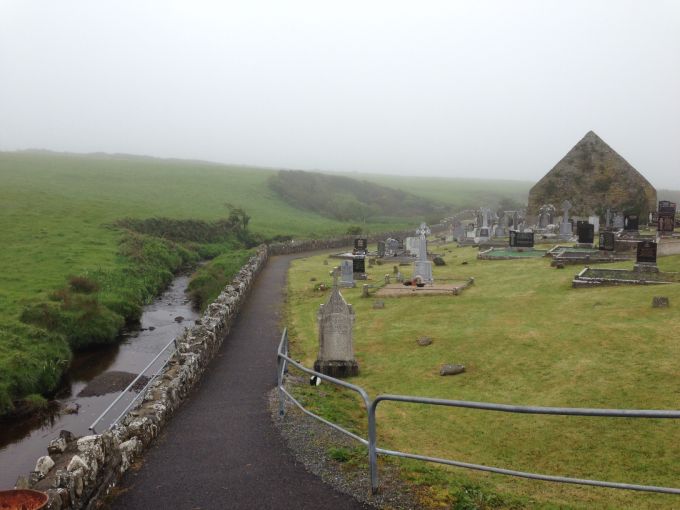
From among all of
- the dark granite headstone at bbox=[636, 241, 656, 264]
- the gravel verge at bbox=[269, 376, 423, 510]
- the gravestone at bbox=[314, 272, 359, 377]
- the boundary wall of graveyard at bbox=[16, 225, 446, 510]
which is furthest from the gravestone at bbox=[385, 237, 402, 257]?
the gravel verge at bbox=[269, 376, 423, 510]

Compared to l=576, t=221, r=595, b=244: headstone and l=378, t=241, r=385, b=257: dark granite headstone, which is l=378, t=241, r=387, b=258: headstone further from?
l=576, t=221, r=595, b=244: headstone

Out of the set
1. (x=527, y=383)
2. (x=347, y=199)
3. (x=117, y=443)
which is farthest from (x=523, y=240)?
(x=347, y=199)

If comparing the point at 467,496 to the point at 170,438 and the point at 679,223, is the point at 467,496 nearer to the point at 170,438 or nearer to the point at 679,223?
the point at 170,438

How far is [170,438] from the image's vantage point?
384 inches

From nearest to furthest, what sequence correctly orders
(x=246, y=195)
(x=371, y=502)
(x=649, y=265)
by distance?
(x=371, y=502) < (x=649, y=265) < (x=246, y=195)

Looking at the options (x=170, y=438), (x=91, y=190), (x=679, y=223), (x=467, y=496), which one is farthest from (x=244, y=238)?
(x=467, y=496)

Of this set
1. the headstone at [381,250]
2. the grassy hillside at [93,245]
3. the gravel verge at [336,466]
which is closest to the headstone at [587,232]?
the headstone at [381,250]

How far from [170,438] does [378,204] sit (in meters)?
94.4

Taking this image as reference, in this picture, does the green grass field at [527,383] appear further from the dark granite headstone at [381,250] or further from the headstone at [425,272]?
the dark granite headstone at [381,250]

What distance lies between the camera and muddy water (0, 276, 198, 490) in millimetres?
13406

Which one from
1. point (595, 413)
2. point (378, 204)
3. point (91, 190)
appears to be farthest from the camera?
point (378, 204)

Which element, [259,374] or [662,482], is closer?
[662,482]

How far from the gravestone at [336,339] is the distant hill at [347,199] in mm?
67215

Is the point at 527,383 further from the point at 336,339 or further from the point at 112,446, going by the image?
the point at 112,446
